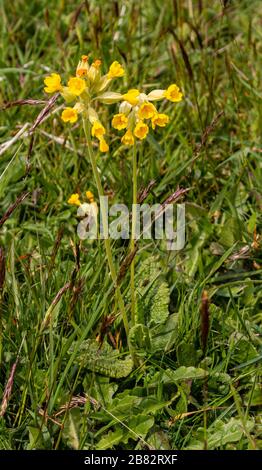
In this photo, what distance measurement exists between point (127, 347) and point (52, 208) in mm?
760

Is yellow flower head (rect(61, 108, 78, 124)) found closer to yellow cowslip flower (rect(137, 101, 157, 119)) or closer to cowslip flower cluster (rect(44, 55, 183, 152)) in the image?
cowslip flower cluster (rect(44, 55, 183, 152))

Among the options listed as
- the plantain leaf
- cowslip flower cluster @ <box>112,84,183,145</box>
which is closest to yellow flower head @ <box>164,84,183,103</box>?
cowslip flower cluster @ <box>112,84,183,145</box>

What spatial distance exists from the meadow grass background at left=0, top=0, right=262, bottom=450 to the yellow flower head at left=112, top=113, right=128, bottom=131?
34 cm

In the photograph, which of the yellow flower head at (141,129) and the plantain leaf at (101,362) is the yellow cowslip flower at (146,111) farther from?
the plantain leaf at (101,362)

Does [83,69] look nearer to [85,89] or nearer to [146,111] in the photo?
[85,89]

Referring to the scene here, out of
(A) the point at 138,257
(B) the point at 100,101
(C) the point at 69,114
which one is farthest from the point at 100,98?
(A) the point at 138,257

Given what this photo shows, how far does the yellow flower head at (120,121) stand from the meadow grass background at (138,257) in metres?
0.34

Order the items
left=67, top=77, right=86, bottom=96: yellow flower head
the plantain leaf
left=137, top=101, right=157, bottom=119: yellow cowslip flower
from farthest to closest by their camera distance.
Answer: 1. the plantain leaf
2. left=137, top=101, right=157, bottom=119: yellow cowslip flower
3. left=67, top=77, right=86, bottom=96: yellow flower head

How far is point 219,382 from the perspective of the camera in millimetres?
2195

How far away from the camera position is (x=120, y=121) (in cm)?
200

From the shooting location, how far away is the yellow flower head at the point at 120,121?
1.99 m

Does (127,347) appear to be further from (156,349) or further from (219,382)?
(219,382)

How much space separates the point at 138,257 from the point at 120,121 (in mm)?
638

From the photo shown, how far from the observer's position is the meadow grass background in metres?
2.05
